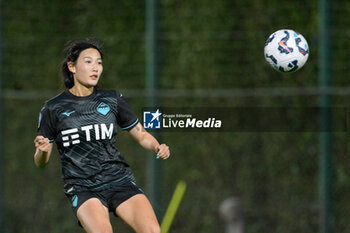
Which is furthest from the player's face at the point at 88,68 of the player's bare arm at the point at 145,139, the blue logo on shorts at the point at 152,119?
the blue logo on shorts at the point at 152,119

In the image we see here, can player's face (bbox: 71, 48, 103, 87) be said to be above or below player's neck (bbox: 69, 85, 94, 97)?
above

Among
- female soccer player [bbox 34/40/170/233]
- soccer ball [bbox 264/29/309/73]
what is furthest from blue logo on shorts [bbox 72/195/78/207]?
soccer ball [bbox 264/29/309/73]

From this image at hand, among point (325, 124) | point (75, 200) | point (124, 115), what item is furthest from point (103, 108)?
point (325, 124)

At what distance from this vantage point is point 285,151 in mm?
9164

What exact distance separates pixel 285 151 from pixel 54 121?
12.7 ft

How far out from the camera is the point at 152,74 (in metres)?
9.52

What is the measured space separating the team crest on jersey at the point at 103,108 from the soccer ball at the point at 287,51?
2.08 metres

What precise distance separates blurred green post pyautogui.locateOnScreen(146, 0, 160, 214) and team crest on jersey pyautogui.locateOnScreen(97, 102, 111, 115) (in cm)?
313

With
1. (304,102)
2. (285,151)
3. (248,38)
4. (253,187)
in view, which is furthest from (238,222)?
(248,38)

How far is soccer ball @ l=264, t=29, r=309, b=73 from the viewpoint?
7.44 m

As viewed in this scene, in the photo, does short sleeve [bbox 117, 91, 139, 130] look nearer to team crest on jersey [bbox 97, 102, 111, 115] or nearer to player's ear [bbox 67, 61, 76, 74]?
team crest on jersey [bbox 97, 102, 111, 115]

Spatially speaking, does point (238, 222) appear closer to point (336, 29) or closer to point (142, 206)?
point (336, 29)

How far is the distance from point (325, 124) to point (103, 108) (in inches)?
139

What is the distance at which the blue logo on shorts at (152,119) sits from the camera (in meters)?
8.78
